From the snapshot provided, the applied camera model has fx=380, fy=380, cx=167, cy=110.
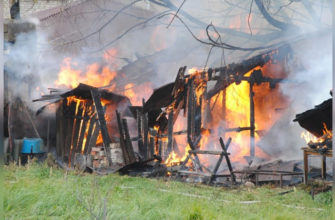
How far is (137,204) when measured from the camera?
673cm

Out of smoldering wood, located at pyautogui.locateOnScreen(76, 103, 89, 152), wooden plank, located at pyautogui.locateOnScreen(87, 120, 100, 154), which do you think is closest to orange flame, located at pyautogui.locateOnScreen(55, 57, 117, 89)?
smoldering wood, located at pyautogui.locateOnScreen(76, 103, 89, 152)

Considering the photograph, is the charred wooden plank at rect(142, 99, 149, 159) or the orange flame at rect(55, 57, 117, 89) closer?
the charred wooden plank at rect(142, 99, 149, 159)

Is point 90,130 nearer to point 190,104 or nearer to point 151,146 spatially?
point 151,146

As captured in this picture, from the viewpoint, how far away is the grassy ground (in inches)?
225

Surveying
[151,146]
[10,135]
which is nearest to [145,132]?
[151,146]

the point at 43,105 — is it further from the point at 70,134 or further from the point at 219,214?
the point at 219,214

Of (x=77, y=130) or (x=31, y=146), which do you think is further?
(x=31, y=146)

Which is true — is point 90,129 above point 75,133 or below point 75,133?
above

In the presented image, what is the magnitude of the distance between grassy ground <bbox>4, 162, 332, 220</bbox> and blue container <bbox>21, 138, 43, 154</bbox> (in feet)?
21.2

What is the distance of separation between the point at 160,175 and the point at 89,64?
1040cm

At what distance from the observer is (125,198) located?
7.69m

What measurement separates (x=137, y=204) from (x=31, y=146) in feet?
35.3

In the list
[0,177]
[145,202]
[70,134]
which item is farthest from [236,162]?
[0,177]

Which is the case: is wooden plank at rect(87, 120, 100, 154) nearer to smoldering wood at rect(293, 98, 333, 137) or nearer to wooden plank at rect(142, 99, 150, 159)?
wooden plank at rect(142, 99, 150, 159)
